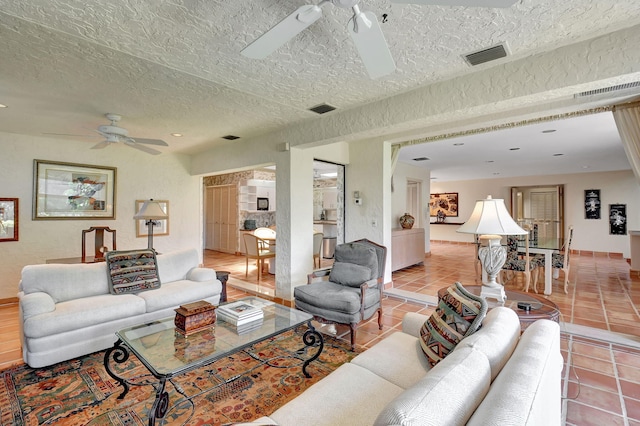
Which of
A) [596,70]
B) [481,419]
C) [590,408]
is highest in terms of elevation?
[596,70]

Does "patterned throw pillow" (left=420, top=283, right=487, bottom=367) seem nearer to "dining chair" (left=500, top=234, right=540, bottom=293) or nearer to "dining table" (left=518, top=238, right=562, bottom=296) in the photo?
"dining chair" (left=500, top=234, right=540, bottom=293)

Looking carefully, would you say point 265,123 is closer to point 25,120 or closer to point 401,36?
point 401,36

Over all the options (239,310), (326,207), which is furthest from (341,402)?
(326,207)

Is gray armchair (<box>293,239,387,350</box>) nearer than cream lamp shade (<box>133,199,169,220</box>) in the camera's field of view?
Yes

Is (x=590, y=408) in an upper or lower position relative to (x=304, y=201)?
lower

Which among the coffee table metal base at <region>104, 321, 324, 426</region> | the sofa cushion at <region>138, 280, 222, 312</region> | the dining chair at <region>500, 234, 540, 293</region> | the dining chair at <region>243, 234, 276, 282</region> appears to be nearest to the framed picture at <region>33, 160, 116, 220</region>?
the dining chair at <region>243, 234, 276, 282</region>

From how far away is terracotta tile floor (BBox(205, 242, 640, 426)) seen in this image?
1.99 m

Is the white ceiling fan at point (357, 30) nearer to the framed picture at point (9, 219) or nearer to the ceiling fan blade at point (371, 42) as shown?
the ceiling fan blade at point (371, 42)

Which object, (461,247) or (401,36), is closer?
(401,36)

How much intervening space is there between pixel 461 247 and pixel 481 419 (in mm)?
10074

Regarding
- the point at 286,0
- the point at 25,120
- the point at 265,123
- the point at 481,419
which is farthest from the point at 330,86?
the point at 25,120

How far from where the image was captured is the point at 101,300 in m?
2.89

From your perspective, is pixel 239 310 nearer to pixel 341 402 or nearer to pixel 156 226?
pixel 341 402

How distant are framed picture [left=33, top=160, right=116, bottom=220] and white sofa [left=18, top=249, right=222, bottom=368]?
7.01 ft
